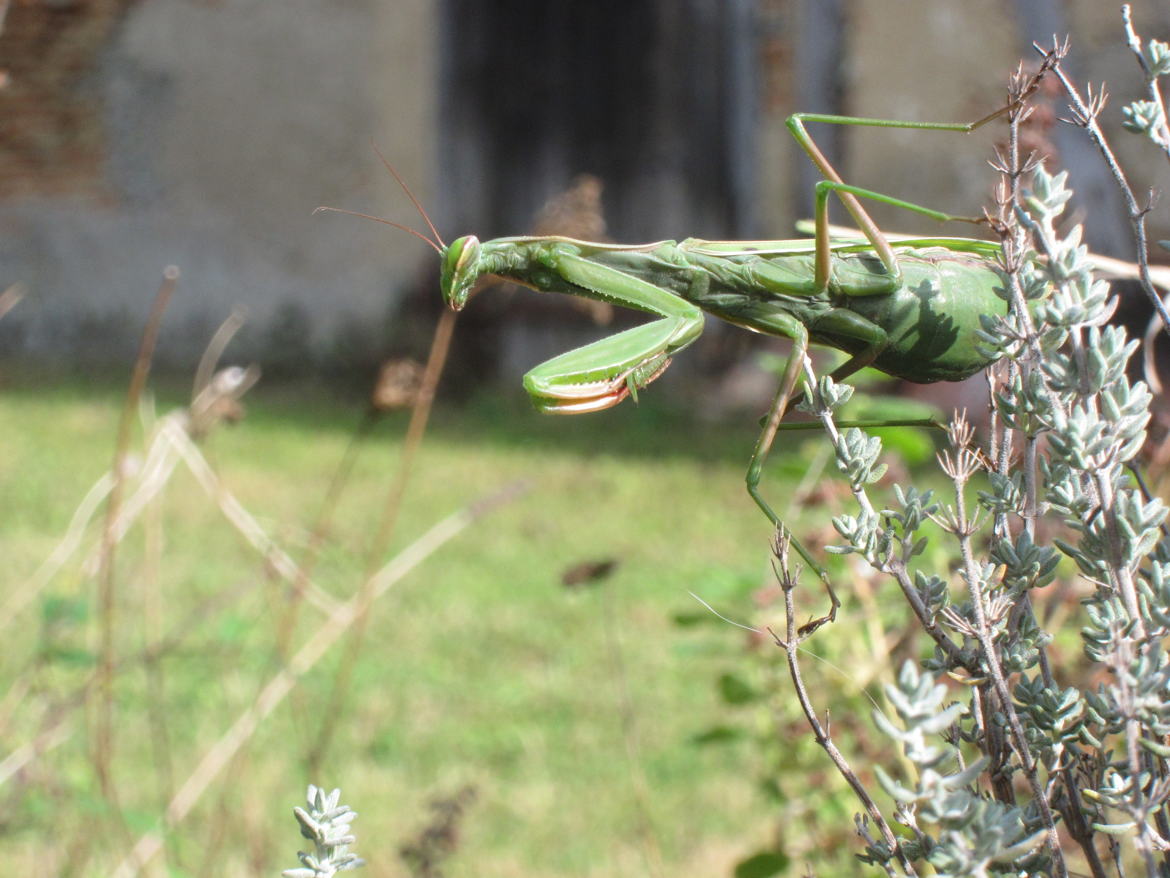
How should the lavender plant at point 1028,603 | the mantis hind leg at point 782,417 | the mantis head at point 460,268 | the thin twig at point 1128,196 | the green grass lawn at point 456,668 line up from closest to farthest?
the lavender plant at point 1028,603 < the thin twig at point 1128,196 < the mantis hind leg at point 782,417 < the mantis head at point 460,268 < the green grass lawn at point 456,668

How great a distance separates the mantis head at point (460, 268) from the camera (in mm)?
1097

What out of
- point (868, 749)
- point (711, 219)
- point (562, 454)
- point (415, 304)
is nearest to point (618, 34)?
point (711, 219)

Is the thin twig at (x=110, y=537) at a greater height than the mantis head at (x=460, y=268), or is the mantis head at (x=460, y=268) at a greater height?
the mantis head at (x=460, y=268)

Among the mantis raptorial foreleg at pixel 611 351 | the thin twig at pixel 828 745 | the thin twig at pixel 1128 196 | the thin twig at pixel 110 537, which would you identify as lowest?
the thin twig at pixel 110 537

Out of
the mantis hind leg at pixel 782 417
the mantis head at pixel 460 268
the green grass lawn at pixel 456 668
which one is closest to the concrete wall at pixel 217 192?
the green grass lawn at pixel 456 668

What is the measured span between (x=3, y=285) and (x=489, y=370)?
2723 mm

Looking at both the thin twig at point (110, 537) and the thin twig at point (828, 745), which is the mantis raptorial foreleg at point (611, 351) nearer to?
the thin twig at point (828, 745)

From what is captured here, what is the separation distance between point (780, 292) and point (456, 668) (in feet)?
7.69

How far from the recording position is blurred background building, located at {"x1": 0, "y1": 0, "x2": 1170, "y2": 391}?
679 cm

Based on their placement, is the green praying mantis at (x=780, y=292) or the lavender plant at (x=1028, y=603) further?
the green praying mantis at (x=780, y=292)

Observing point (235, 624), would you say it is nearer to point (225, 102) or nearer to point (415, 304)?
point (415, 304)

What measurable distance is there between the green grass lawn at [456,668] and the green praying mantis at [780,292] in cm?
48

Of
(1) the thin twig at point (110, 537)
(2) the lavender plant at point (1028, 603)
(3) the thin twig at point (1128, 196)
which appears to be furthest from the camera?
(1) the thin twig at point (110, 537)

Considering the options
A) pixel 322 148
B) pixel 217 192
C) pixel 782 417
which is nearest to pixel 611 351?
pixel 782 417
